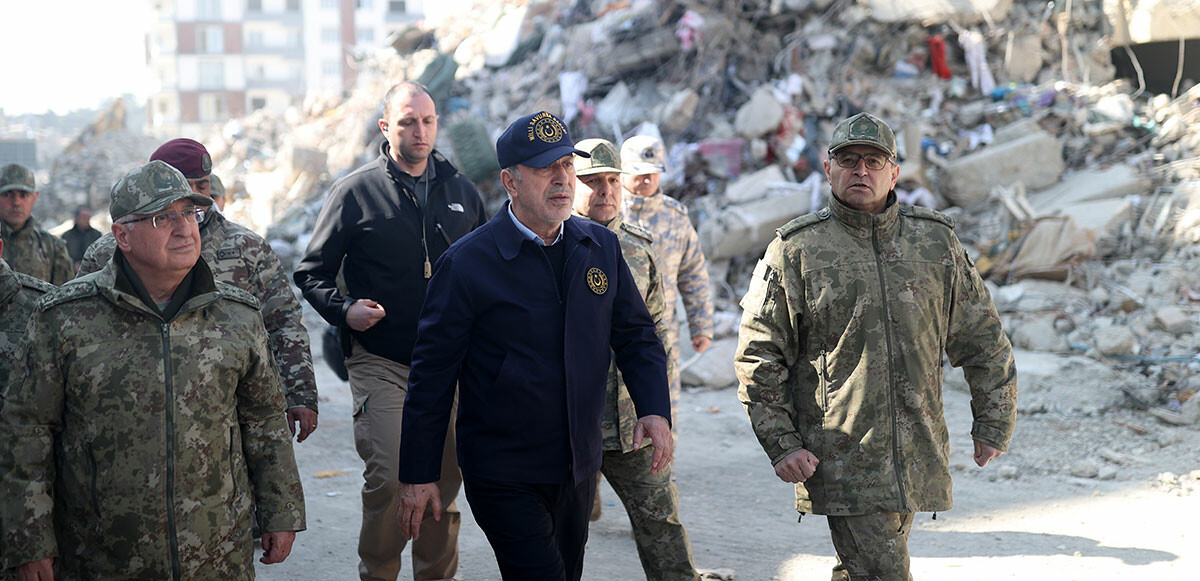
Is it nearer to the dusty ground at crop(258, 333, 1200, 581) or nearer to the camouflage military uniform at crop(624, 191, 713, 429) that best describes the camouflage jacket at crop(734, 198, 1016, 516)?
the dusty ground at crop(258, 333, 1200, 581)

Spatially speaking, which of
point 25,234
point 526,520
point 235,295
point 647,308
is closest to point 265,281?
point 235,295

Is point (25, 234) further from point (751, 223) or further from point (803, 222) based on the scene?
point (751, 223)

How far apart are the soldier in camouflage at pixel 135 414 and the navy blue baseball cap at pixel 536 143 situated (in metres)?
0.92

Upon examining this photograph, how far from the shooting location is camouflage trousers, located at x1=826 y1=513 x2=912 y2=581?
136 inches

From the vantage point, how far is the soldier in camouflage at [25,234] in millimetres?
6246

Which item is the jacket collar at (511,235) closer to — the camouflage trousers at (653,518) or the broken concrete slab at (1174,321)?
the camouflage trousers at (653,518)

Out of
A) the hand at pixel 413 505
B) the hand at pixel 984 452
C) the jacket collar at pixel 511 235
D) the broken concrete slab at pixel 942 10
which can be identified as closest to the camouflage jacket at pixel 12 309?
the hand at pixel 413 505

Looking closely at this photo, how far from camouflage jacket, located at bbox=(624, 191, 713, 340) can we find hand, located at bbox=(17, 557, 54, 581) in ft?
11.6

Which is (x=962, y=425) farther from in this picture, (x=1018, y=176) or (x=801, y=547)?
(x=1018, y=176)

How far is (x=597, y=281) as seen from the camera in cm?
326

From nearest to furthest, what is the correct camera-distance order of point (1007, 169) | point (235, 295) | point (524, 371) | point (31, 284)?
point (235, 295), point (524, 371), point (31, 284), point (1007, 169)

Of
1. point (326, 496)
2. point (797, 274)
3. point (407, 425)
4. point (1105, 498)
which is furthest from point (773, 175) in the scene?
point (407, 425)

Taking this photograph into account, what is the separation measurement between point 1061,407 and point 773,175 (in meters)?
4.55

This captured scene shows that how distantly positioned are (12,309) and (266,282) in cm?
97
